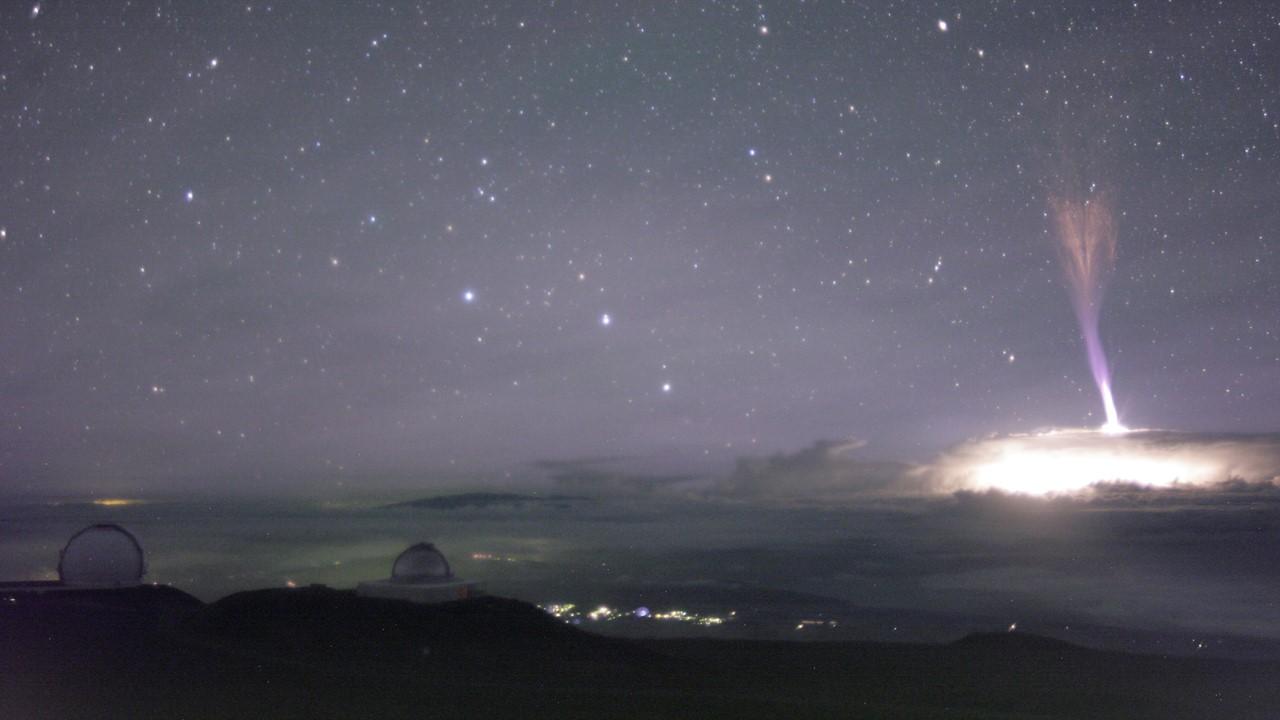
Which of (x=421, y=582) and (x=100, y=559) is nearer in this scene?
(x=421, y=582)

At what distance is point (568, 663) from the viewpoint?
1978 centimetres

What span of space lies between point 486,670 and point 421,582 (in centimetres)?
971

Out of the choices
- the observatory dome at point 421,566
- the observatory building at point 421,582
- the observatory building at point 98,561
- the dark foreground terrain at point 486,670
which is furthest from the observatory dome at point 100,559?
the observatory dome at point 421,566

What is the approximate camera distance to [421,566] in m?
27.8

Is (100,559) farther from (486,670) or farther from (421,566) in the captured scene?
(486,670)

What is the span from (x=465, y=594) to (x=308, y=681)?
38.1 ft

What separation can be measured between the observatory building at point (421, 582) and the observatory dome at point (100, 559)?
7.91 m

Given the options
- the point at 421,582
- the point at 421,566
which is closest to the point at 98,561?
the point at 421,566

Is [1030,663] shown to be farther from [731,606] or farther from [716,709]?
[731,606]

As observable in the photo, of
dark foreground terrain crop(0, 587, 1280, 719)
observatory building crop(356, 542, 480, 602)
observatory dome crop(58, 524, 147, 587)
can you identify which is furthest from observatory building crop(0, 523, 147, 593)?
observatory building crop(356, 542, 480, 602)

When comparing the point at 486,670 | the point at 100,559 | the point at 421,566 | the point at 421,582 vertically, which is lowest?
the point at 486,670

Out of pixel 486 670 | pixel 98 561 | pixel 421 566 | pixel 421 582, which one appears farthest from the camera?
pixel 98 561

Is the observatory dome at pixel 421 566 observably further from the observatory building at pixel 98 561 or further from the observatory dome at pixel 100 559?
the observatory dome at pixel 100 559

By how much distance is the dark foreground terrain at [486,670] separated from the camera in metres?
13.4
